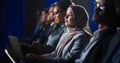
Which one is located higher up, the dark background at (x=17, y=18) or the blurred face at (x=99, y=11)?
the blurred face at (x=99, y=11)

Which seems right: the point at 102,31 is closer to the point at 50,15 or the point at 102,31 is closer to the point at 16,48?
the point at 50,15

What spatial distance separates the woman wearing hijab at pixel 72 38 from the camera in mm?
1433

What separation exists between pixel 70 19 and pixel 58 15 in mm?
127

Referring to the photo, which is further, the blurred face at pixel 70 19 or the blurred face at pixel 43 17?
the blurred face at pixel 43 17

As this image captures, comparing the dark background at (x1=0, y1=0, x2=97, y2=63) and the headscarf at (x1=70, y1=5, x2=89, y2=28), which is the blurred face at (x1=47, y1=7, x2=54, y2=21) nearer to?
the dark background at (x1=0, y1=0, x2=97, y2=63)

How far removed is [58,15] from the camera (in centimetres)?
162

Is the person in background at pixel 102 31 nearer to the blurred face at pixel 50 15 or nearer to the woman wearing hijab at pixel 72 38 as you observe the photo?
the woman wearing hijab at pixel 72 38

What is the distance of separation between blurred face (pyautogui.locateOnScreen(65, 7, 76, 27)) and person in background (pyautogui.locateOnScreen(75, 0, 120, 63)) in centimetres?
16

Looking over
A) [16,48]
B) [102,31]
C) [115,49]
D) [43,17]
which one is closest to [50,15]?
[43,17]

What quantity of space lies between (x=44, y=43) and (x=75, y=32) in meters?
0.32

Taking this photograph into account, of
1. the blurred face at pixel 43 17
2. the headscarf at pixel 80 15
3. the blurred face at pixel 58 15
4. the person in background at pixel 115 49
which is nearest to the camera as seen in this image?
the person in background at pixel 115 49

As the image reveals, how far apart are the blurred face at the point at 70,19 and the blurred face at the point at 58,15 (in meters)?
0.04

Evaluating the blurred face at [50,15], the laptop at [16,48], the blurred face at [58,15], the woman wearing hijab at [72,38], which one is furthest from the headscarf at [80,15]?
the laptop at [16,48]

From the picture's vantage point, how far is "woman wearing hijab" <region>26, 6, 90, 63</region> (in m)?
1.43
